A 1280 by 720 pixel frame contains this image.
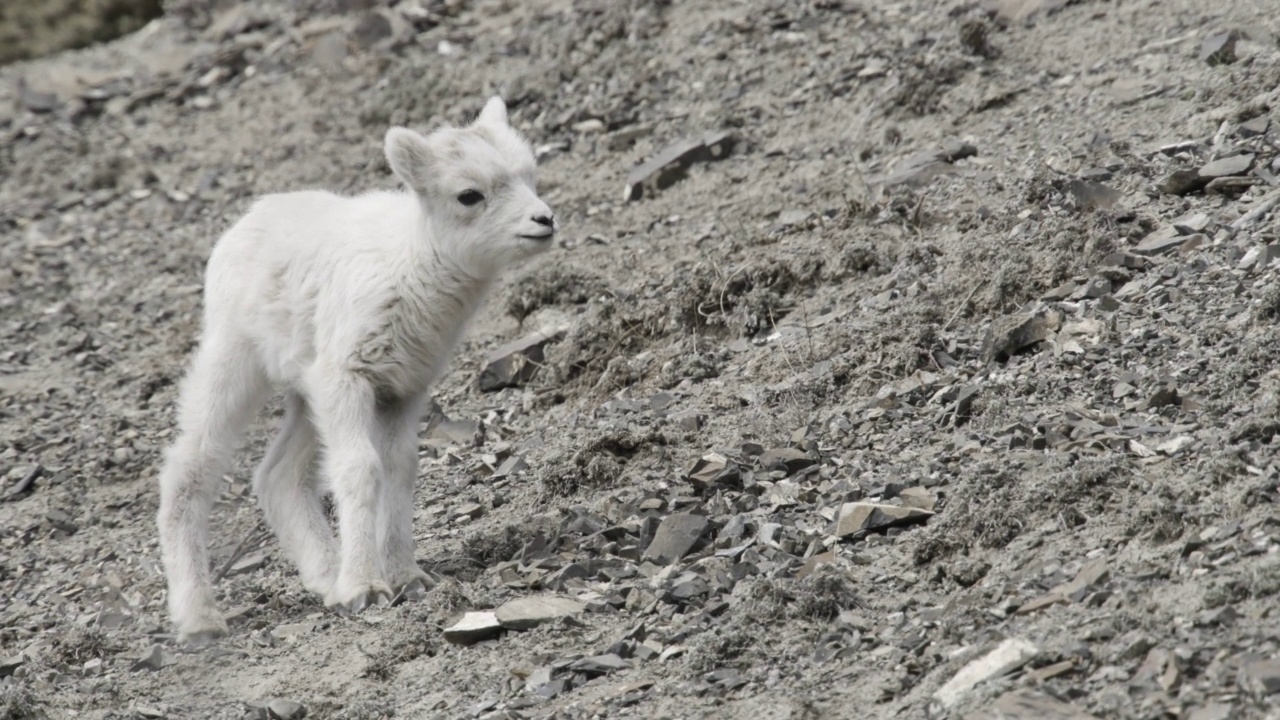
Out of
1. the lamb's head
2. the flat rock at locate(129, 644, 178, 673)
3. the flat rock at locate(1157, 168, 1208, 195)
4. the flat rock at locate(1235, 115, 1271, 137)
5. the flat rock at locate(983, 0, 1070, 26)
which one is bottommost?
the flat rock at locate(129, 644, 178, 673)

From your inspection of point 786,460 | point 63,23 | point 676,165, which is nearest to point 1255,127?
point 786,460

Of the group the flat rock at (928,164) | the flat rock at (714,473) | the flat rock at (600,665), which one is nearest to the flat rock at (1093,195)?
the flat rock at (928,164)

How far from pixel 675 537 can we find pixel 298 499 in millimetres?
2334

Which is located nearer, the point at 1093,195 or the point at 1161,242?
the point at 1161,242

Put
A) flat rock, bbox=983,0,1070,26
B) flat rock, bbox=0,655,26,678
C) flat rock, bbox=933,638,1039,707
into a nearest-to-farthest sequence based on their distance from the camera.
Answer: flat rock, bbox=933,638,1039,707 < flat rock, bbox=0,655,26,678 < flat rock, bbox=983,0,1070,26

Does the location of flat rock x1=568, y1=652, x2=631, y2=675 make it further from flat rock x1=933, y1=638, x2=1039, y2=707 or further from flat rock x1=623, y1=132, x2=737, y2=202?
flat rock x1=623, y1=132, x2=737, y2=202

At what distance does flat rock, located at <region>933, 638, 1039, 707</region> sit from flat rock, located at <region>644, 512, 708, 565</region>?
1947 millimetres

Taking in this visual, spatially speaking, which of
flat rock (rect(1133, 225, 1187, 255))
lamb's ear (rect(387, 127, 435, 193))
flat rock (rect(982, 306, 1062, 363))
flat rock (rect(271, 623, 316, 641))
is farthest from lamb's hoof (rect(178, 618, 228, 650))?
flat rock (rect(1133, 225, 1187, 255))

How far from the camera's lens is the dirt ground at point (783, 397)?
566cm

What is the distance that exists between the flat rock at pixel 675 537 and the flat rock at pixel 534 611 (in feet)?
1.61

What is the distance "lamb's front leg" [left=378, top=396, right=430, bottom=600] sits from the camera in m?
7.24

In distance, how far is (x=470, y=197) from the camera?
7715 mm

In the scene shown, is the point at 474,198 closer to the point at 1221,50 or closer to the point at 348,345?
the point at 348,345

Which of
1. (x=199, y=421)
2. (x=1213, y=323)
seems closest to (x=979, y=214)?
(x=1213, y=323)
